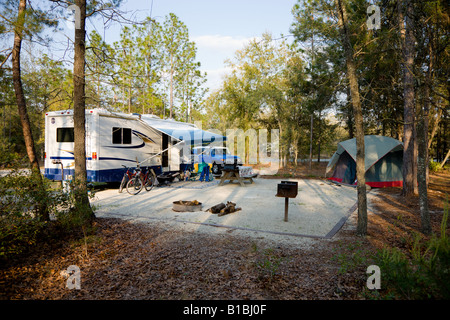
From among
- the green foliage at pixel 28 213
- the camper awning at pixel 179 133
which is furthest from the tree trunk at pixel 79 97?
the camper awning at pixel 179 133

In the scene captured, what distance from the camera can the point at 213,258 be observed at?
367cm

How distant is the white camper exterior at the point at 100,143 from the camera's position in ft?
28.6

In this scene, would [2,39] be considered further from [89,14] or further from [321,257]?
[321,257]

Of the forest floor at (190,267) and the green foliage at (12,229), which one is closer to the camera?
the forest floor at (190,267)

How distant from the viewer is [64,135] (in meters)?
9.34

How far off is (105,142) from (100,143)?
198mm

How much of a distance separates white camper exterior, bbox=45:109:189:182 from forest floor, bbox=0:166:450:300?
4.45 metres

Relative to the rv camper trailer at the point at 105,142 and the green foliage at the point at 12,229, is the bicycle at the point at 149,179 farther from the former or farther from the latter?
the green foliage at the point at 12,229

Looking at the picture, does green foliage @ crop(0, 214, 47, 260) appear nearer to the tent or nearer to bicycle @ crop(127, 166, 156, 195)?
bicycle @ crop(127, 166, 156, 195)

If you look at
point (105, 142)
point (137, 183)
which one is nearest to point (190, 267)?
point (137, 183)

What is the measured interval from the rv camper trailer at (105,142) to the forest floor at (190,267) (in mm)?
4475

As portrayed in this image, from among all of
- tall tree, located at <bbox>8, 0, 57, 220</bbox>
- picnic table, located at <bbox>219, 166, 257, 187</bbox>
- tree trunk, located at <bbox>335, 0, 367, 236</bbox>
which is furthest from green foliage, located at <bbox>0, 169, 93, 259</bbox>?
picnic table, located at <bbox>219, 166, 257, 187</bbox>
